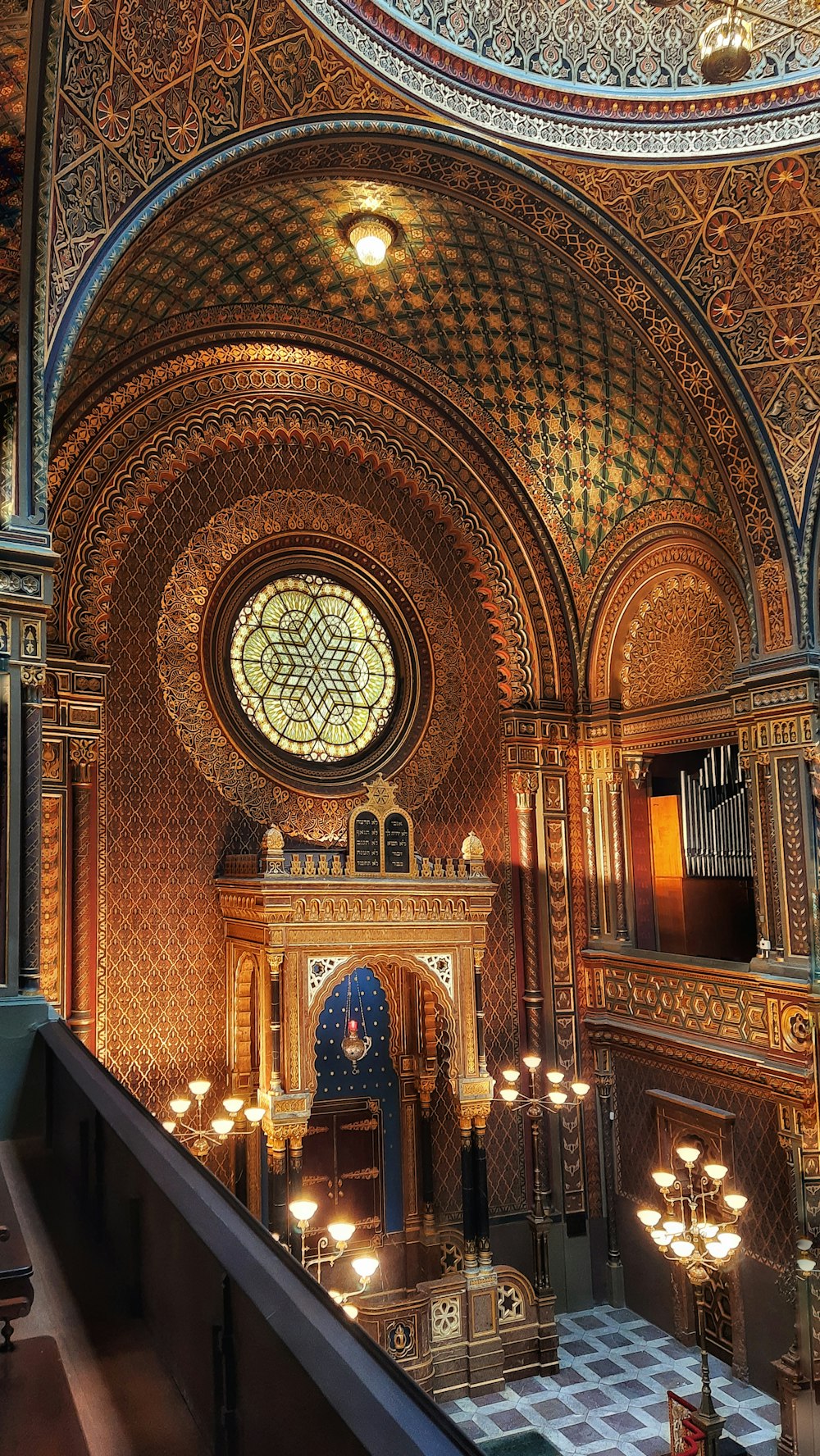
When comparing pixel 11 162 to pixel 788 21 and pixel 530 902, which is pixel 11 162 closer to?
pixel 788 21

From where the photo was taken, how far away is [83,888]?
31.3 feet

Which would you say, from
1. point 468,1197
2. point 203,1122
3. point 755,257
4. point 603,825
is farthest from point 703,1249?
point 755,257

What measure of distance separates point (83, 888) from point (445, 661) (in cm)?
493

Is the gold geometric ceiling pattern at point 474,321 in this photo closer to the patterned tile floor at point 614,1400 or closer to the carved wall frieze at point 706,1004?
the carved wall frieze at point 706,1004

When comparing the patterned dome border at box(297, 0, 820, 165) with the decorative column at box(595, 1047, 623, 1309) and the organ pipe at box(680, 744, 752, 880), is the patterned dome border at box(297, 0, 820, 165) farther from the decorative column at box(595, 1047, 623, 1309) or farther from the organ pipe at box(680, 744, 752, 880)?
the decorative column at box(595, 1047, 623, 1309)

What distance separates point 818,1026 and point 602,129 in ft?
25.8

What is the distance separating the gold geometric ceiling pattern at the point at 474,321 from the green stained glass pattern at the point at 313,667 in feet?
9.06

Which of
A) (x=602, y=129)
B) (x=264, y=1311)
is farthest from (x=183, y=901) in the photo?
(x=264, y=1311)

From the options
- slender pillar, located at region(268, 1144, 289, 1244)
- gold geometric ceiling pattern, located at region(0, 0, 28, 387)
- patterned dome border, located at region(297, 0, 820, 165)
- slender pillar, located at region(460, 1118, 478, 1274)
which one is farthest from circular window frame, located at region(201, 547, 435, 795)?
patterned dome border, located at region(297, 0, 820, 165)

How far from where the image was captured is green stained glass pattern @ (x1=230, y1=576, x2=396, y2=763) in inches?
437

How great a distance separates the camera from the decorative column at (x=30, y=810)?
6199 mm

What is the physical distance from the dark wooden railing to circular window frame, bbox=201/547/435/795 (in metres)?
7.42

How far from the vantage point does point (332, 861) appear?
10.2 meters

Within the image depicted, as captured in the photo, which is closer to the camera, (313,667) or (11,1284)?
(11,1284)
